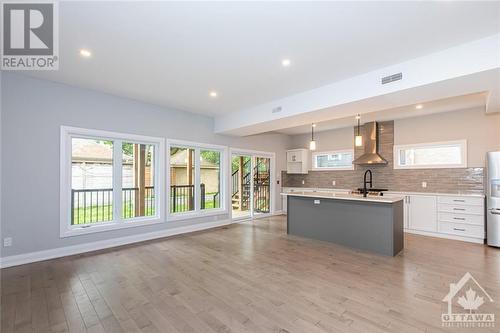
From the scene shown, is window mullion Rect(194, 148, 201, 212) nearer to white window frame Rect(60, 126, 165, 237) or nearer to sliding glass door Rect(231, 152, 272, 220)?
white window frame Rect(60, 126, 165, 237)

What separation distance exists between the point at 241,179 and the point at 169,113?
3483 mm

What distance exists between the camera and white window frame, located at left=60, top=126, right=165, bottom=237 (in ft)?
13.2

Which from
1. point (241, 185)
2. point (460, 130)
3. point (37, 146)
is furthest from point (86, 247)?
point (460, 130)

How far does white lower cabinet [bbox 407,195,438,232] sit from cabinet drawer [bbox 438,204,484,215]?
0.48 ft

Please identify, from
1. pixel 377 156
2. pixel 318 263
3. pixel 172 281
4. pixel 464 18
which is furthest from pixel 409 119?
pixel 172 281

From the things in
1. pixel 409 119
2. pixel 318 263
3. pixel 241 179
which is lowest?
pixel 318 263

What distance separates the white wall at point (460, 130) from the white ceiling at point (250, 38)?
354 centimetres

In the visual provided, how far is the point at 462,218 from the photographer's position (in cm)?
488

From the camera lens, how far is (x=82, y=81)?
394 cm

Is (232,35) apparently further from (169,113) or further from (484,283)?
(484,283)

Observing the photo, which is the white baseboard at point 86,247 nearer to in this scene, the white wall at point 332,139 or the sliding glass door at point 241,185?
the sliding glass door at point 241,185

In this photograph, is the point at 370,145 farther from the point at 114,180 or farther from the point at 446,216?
the point at 114,180

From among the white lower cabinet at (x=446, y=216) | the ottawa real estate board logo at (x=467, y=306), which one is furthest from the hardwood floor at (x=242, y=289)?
the white lower cabinet at (x=446, y=216)

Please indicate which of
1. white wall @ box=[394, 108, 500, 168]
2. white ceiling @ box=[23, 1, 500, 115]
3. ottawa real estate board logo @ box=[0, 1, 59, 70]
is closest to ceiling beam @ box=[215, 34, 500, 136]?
white ceiling @ box=[23, 1, 500, 115]
